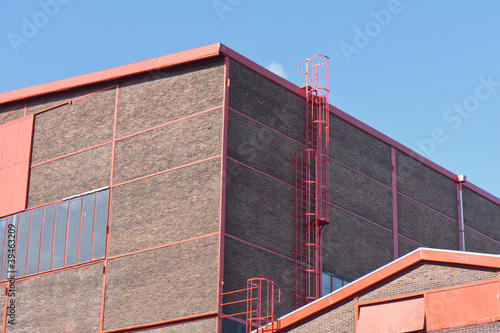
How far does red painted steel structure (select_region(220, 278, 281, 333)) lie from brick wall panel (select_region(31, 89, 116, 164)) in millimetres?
9297

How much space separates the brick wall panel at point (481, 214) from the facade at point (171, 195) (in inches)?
208

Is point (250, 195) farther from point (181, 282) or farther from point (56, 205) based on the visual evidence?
point (56, 205)

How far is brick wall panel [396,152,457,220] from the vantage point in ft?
130

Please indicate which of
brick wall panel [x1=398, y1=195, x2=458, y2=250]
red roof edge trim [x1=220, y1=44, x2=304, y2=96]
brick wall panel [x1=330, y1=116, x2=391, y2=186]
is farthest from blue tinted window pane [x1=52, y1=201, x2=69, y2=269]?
brick wall panel [x1=398, y1=195, x2=458, y2=250]

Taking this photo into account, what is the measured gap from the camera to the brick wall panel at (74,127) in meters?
35.0

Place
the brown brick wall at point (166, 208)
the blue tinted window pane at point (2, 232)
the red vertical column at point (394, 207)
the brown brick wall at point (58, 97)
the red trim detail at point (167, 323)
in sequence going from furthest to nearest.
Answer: the red vertical column at point (394, 207) < the blue tinted window pane at point (2, 232) < the brown brick wall at point (58, 97) < the brown brick wall at point (166, 208) < the red trim detail at point (167, 323)

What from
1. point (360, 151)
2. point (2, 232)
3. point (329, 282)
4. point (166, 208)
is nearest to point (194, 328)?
point (166, 208)

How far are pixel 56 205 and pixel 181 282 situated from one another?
325 inches

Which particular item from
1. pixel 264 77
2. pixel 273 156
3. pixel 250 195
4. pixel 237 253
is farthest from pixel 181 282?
pixel 264 77

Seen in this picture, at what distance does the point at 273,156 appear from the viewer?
108 feet

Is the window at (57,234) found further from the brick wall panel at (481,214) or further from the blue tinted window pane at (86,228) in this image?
the brick wall panel at (481,214)

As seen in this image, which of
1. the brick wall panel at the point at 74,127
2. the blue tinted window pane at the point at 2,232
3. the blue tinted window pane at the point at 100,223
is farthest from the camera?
the blue tinted window pane at the point at 2,232

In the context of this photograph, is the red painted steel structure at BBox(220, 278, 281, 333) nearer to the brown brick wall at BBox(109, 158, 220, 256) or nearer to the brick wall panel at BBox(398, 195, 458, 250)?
the brown brick wall at BBox(109, 158, 220, 256)

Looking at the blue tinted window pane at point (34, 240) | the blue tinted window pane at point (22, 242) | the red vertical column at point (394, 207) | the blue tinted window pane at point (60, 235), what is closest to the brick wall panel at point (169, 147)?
the blue tinted window pane at point (60, 235)
